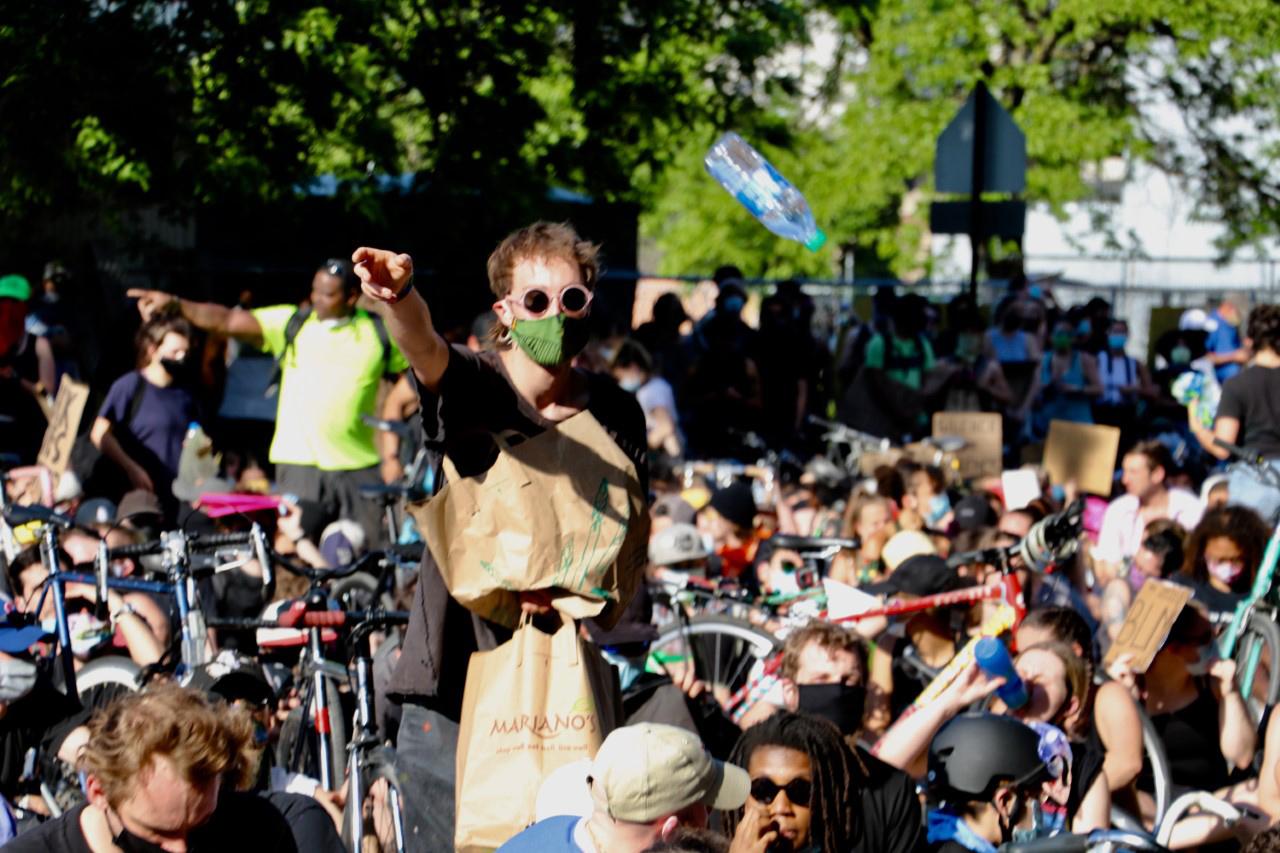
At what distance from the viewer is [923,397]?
14.6m

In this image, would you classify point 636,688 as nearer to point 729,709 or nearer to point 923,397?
point 729,709

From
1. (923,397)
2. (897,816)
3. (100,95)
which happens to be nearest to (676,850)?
(897,816)

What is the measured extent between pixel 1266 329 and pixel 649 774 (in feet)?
24.6

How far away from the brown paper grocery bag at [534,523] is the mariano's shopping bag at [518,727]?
0.09 meters

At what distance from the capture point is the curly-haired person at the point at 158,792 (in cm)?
443

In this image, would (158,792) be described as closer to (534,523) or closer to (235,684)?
(534,523)

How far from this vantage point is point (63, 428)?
9.88m

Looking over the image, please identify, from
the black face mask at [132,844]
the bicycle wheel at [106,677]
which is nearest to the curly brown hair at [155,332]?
the bicycle wheel at [106,677]

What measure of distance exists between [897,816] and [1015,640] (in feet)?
5.95

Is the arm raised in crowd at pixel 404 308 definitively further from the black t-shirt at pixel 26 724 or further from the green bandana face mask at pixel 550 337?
the black t-shirt at pixel 26 724

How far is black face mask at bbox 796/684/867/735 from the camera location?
20.0 feet

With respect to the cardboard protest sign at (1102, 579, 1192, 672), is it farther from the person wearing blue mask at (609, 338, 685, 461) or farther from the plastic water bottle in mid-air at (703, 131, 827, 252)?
the person wearing blue mask at (609, 338, 685, 461)

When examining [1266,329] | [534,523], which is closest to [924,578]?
[534,523]

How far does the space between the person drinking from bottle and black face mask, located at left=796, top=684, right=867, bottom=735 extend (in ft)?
5.18
